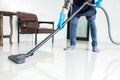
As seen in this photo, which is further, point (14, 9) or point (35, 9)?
point (35, 9)

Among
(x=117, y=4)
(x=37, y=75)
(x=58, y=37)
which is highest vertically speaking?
(x=117, y=4)

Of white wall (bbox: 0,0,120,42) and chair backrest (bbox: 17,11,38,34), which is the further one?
white wall (bbox: 0,0,120,42)

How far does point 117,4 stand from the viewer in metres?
4.86

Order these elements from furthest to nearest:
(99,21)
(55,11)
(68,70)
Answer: (55,11), (99,21), (68,70)

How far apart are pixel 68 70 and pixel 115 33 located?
3425 mm

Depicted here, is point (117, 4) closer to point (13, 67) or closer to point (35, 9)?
point (35, 9)

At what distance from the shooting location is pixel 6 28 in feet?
14.0

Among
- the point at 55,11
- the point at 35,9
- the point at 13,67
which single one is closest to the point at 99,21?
the point at 55,11

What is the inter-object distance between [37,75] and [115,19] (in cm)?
380

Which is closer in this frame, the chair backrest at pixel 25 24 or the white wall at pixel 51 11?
the chair backrest at pixel 25 24

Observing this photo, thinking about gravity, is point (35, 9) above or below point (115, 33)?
above

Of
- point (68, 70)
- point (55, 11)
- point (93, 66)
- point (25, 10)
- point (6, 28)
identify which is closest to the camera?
→ point (68, 70)

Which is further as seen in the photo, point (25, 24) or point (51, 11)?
point (51, 11)

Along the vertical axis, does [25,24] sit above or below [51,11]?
below
